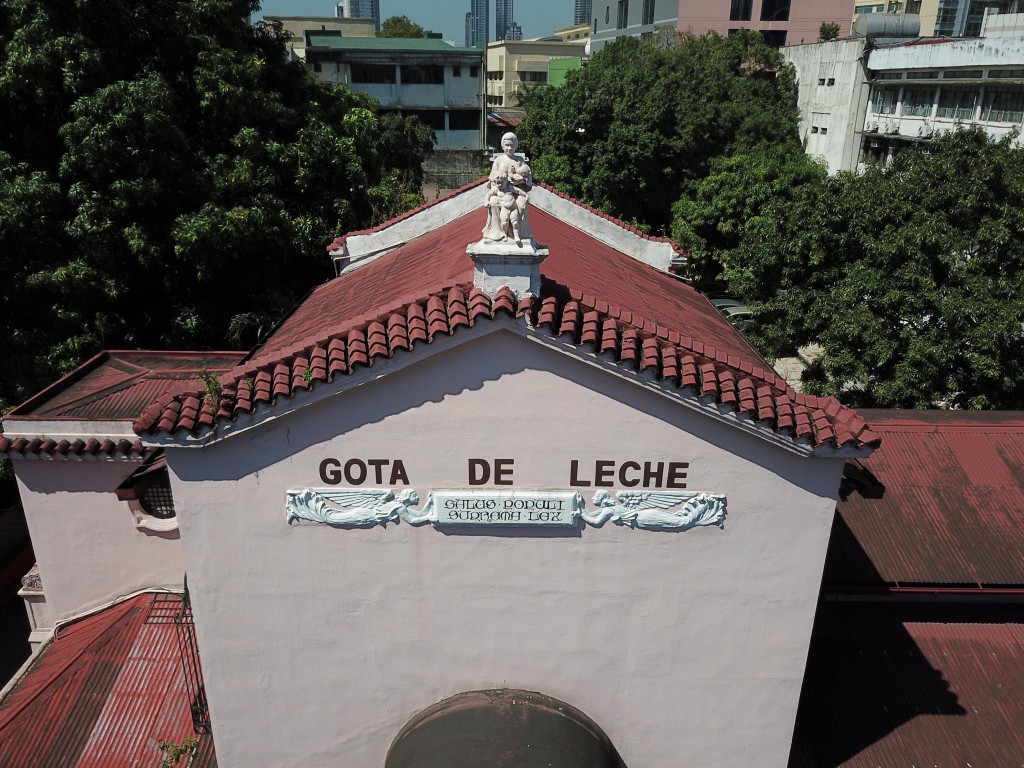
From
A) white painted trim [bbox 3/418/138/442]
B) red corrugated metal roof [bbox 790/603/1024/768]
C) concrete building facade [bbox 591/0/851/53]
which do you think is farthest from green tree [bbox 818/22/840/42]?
white painted trim [bbox 3/418/138/442]

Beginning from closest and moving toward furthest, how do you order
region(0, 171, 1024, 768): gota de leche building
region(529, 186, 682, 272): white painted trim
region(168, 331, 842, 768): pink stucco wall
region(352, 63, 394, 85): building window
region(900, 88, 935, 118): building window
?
1. region(0, 171, 1024, 768): gota de leche building
2. region(168, 331, 842, 768): pink stucco wall
3. region(529, 186, 682, 272): white painted trim
4. region(900, 88, 935, 118): building window
5. region(352, 63, 394, 85): building window

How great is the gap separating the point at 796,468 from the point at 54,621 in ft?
44.3

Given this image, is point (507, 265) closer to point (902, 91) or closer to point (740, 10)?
point (902, 91)

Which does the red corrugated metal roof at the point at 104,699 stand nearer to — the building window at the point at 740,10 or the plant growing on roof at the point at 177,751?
the plant growing on roof at the point at 177,751

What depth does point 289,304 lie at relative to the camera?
21391 millimetres

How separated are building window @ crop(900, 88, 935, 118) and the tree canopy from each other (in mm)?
30549

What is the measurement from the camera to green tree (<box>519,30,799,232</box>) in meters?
37.7

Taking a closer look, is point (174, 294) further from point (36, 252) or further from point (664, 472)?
point (664, 472)

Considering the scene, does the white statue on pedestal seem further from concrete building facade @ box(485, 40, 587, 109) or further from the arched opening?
concrete building facade @ box(485, 40, 587, 109)

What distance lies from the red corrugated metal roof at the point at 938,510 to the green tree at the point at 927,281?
2.79 metres

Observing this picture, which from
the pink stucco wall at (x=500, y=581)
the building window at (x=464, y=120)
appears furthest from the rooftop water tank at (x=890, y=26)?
the pink stucco wall at (x=500, y=581)

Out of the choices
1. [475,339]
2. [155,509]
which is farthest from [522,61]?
[475,339]

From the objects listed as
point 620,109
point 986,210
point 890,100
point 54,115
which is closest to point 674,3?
point 890,100

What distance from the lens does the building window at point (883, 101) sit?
42719 millimetres
